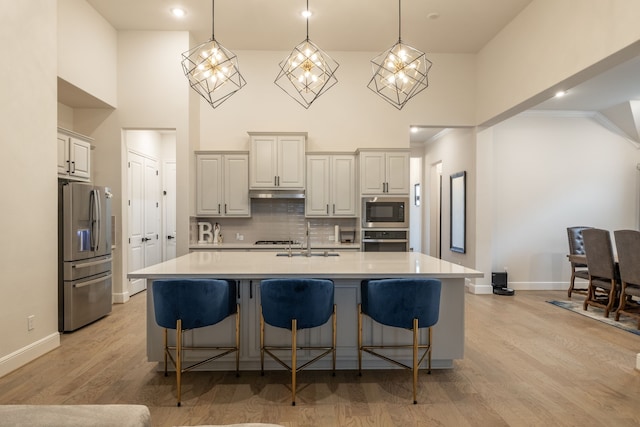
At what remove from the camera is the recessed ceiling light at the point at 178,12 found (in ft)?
15.2

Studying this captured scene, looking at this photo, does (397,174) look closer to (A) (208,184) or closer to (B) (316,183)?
(B) (316,183)

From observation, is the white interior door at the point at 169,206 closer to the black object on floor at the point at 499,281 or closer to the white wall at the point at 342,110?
the white wall at the point at 342,110

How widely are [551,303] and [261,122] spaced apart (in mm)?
5020

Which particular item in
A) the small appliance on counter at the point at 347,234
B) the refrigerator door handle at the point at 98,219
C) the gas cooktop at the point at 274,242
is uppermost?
the refrigerator door handle at the point at 98,219

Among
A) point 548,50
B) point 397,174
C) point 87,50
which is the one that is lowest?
point 397,174

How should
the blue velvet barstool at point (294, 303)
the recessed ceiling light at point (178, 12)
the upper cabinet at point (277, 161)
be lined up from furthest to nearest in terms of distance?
the upper cabinet at point (277, 161) → the recessed ceiling light at point (178, 12) → the blue velvet barstool at point (294, 303)

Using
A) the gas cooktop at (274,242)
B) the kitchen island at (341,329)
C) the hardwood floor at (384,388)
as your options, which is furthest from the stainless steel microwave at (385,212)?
the kitchen island at (341,329)

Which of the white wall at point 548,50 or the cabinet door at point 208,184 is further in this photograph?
the cabinet door at point 208,184

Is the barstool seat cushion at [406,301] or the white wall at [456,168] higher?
the white wall at [456,168]

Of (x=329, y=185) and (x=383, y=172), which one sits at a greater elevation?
(x=383, y=172)

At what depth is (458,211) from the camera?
6.59m

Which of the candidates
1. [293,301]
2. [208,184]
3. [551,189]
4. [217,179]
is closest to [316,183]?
[217,179]

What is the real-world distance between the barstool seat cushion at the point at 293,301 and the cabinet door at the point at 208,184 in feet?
10.6

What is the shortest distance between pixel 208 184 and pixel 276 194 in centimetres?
100
